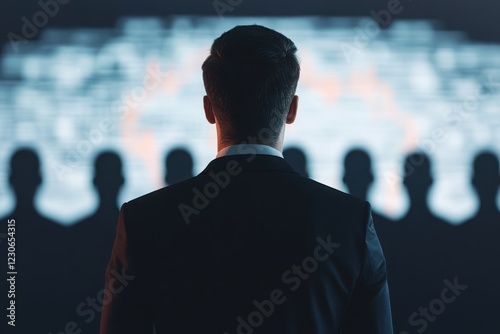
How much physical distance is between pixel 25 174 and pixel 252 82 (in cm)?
159

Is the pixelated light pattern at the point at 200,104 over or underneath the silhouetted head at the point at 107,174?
over

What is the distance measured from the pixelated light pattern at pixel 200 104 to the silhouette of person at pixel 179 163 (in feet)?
0.08

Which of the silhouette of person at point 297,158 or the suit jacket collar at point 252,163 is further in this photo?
the silhouette of person at point 297,158

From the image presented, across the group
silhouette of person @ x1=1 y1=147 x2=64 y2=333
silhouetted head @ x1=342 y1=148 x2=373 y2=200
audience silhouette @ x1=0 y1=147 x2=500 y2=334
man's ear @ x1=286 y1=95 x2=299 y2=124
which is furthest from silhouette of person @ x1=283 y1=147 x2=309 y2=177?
man's ear @ x1=286 y1=95 x2=299 y2=124

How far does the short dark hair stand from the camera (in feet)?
2.70

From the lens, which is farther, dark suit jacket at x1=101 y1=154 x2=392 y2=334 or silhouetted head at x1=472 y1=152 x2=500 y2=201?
silhouetted head at x1=472 y1=152 x2=500 y2=201

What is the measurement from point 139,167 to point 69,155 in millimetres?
260

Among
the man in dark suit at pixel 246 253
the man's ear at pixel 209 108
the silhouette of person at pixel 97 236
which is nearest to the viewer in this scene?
the man in dark suit at pixel 246 253

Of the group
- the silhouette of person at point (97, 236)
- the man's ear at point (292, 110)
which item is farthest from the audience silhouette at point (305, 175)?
the man's ear at point (292, 110)

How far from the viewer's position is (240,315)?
0.76 m

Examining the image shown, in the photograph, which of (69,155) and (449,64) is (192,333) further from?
(449,64)

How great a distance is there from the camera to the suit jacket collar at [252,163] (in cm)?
80

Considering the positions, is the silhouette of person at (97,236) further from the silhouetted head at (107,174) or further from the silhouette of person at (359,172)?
the silhouette of person at (359,172)

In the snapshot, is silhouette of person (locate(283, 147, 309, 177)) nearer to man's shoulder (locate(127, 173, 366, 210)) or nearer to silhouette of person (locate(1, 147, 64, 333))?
silhouette of person (locate(1, 147, 64, 333))
